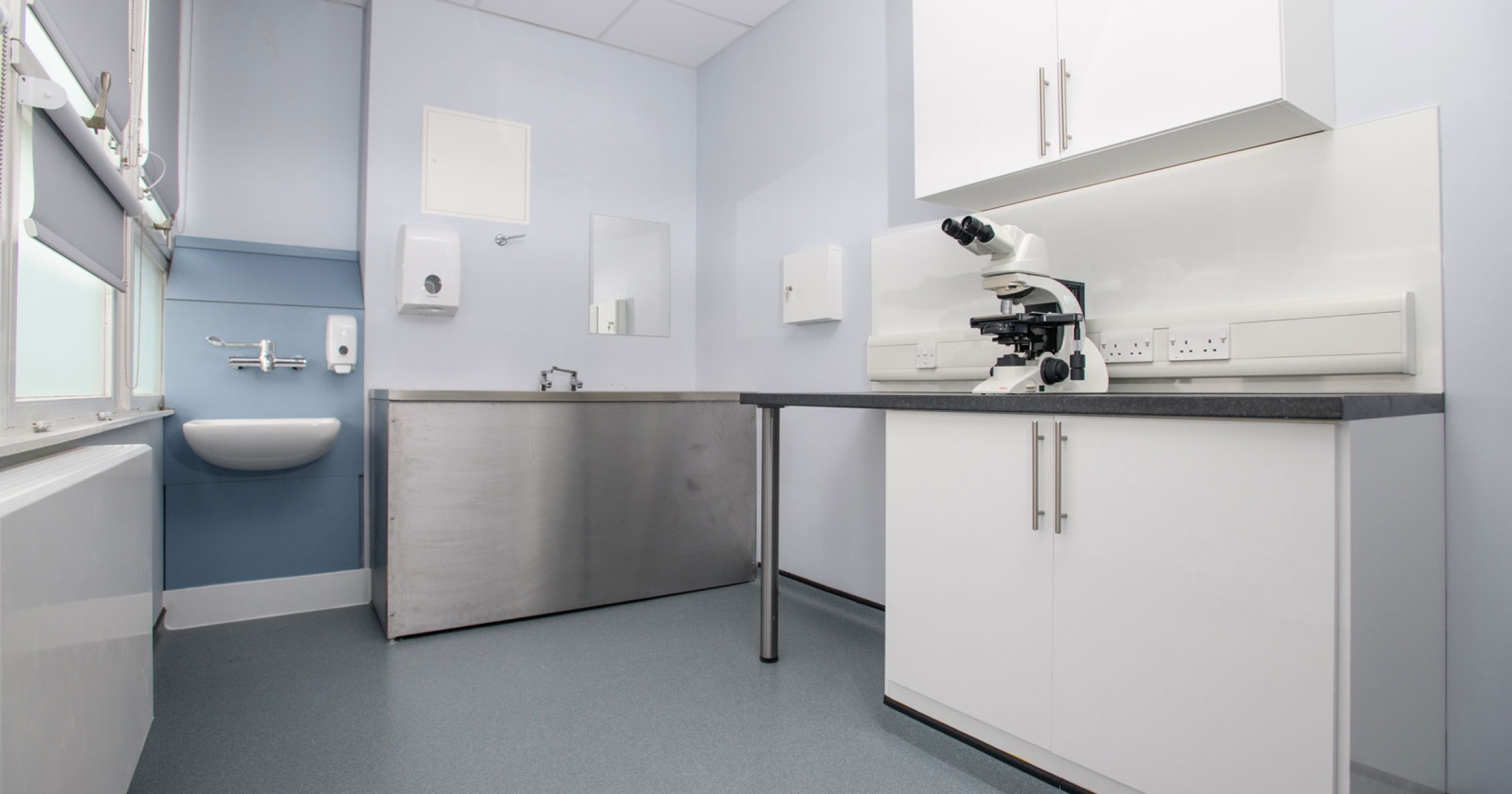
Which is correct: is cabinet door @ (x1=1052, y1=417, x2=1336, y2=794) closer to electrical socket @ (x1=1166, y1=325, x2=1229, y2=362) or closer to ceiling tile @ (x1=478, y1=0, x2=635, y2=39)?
electrical socket @ (x1=1166, y1=325, x2=1229, y2=362)

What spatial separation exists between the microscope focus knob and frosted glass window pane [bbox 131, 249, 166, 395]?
111 inches

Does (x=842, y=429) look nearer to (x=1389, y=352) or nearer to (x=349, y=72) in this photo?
(x=1389, y=352)

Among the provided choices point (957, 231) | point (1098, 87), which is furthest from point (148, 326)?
point (1098, 87)

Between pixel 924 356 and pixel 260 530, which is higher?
pixel 924 356

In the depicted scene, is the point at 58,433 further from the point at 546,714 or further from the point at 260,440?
the point at 260,440

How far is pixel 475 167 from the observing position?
355 centimetres

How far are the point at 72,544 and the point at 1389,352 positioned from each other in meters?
2.42

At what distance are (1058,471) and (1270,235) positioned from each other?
886 millimetres

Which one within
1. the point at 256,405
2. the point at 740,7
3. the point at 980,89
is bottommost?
the point at 256,405

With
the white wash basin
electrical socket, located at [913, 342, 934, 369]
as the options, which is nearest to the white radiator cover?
the white wash basin

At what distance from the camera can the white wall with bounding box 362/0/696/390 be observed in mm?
3318

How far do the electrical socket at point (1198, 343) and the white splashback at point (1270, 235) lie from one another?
51mm

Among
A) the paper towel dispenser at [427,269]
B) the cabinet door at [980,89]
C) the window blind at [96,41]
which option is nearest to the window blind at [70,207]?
the window blind at [96,41]

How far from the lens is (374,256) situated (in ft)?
10.7
